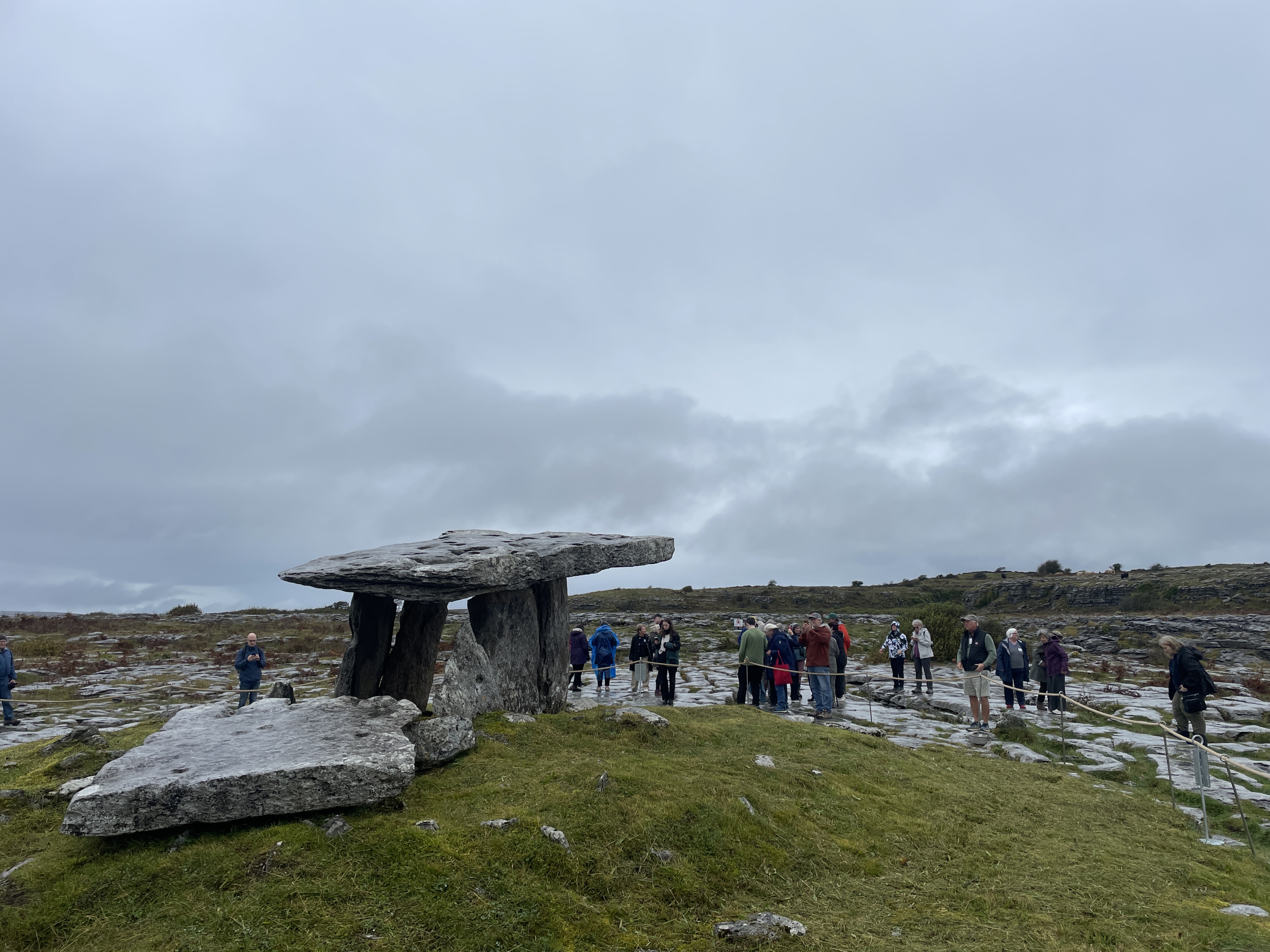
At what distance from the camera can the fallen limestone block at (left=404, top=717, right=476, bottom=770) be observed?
7.90 metres

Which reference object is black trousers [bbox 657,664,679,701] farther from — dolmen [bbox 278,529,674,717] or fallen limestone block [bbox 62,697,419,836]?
fallen limestone block [bbox 62,697,419,836]

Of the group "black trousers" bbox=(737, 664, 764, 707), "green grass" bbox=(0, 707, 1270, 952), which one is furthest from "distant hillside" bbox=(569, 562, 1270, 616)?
"green grass" bbox=(0, 707, 1270, 952)

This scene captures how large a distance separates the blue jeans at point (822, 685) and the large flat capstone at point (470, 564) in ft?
15.7

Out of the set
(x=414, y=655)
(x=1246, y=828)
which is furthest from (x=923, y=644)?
(x=414, y=655)

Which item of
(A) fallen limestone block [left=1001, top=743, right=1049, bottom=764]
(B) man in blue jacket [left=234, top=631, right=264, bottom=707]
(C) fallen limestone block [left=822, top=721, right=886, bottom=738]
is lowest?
(A) fallen limestone block [left=1001, top=743, right=1049, bottom=764]

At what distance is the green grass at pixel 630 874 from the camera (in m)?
5.27

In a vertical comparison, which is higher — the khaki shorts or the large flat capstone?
the large flat capstone

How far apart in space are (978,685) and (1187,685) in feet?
12.2

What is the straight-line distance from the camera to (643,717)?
9922 mm

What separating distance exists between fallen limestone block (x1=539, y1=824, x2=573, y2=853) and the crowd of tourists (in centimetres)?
897

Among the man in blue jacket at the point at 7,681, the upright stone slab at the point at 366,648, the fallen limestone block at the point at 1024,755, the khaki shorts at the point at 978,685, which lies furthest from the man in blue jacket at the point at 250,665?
the khaki shorts at the point at 978,685

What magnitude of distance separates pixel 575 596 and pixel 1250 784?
2278 inches

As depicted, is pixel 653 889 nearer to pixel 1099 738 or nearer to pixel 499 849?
pixel 499 849

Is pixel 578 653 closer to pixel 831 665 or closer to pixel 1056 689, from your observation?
pixel 831 665
